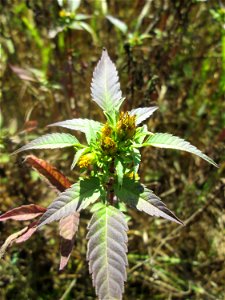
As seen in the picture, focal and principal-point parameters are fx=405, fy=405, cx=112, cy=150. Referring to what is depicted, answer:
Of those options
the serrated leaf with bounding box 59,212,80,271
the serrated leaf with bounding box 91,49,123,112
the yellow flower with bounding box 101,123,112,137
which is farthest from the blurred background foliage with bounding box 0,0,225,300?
the yellow flower with bounding box 101,123,112,137

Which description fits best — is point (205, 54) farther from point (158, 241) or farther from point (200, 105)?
point (158, 241)

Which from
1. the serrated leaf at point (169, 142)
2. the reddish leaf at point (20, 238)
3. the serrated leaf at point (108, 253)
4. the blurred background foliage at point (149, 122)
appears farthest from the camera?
the blurred background foliage at point (149, 122)

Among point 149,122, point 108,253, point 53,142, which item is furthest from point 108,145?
point 149,122

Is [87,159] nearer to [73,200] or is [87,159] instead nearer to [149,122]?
[73,200]

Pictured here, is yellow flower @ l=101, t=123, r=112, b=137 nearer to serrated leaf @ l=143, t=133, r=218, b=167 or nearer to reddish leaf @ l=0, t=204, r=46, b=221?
serrated leaf @ l=143, t=133, r=218, b=167

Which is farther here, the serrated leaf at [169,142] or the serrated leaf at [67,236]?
the serrated leaf at [67,236]

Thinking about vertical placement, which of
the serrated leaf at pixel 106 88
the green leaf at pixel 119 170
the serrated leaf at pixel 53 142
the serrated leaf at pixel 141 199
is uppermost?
the serrated leaf at pixel 106 88

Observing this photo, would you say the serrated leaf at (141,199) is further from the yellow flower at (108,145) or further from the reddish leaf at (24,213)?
the reddish leaf at (24,213)

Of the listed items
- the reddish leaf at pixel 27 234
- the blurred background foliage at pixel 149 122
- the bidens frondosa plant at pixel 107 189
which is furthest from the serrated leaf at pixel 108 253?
the blurred background foliage at pixel 149 122
